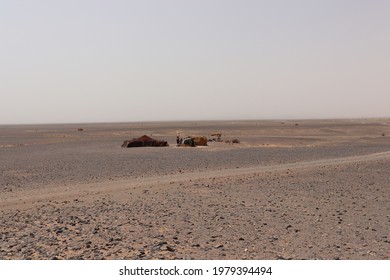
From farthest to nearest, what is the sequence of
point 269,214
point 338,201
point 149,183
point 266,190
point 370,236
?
point 149,183 < point 266,190 < point 338,201 < point 269,214 < point 370,236

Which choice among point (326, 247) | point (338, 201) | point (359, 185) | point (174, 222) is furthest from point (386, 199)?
point (174, 222)

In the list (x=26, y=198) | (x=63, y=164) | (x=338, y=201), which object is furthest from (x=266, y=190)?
(x=63, y=164)

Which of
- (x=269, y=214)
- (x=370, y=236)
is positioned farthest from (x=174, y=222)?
(x=370, y=236)

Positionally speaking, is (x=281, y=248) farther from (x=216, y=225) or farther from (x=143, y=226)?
(x=143, y=226)

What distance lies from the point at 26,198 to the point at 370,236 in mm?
11832

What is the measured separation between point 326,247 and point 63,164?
2221 cm

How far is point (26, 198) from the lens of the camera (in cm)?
1516

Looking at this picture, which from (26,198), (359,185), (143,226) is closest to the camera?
(143,226)

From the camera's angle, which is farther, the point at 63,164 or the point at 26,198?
the point at 63,164

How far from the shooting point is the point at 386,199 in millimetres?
14203

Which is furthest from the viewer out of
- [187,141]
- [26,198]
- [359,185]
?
[187,141]

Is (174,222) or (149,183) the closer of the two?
(174,222)

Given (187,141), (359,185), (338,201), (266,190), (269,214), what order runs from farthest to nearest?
(187,141) < (359,185) < (266,190) < (338,201) < (269,214)

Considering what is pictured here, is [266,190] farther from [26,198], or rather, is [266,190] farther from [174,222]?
[26,198]
